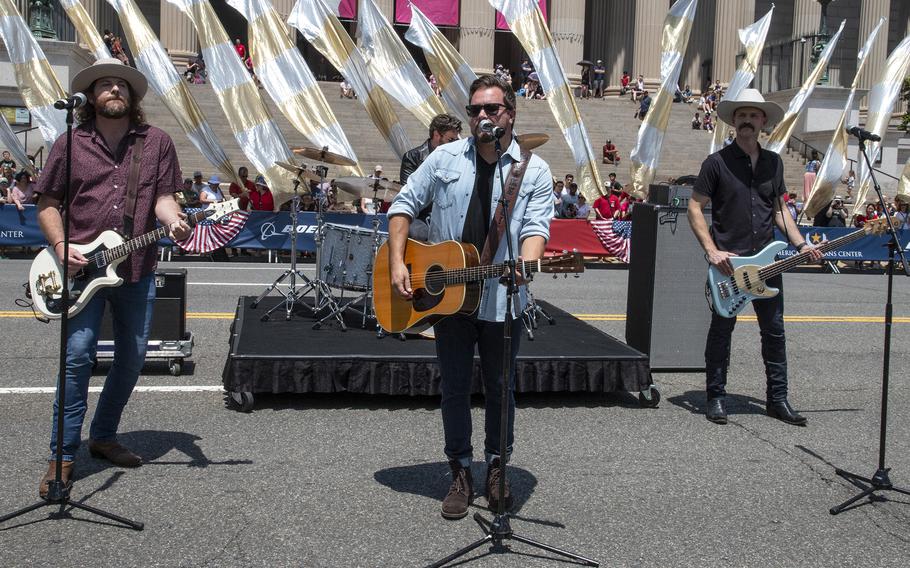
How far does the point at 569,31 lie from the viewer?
4175cm

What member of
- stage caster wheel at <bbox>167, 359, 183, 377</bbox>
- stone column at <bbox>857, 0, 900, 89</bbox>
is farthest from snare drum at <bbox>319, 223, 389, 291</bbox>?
stone column at <bbox>857, 0, 900, 89</bbox>

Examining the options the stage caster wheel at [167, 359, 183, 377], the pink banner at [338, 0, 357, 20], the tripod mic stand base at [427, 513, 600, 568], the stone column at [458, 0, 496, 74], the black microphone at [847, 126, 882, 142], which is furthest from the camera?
the stone column at [458, 0, 496, 74]

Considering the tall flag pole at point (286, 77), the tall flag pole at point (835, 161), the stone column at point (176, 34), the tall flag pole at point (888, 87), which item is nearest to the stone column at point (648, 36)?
the stone column at point (176, 34)

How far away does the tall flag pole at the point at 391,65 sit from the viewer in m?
15.0

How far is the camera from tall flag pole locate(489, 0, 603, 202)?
15531 millimetres

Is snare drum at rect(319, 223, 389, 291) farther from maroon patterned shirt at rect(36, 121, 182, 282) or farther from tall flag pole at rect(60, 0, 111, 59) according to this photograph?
tall flag pole at rect(60, 0, 111, 59)

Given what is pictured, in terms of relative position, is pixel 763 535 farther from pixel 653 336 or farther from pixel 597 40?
pixel 597 40

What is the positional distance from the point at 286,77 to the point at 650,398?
9130 mm

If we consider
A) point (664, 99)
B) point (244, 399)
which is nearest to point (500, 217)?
point (244, 399)

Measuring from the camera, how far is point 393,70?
1510 cm

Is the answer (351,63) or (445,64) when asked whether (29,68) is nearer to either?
(351,63)

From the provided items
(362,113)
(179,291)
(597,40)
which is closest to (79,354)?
(179,291)

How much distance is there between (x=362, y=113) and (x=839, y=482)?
2776 cm

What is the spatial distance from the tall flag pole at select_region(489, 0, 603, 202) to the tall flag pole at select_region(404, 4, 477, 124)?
1.08 m
